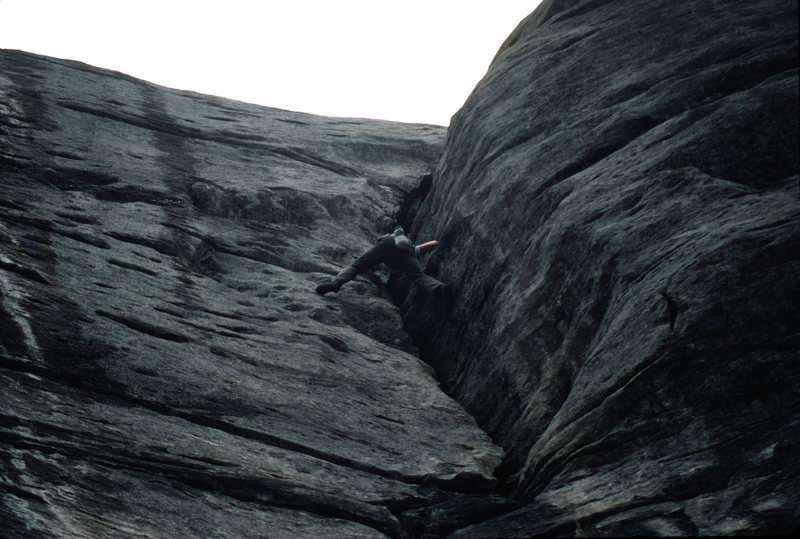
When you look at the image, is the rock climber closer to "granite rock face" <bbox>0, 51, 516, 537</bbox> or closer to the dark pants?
the dark pants

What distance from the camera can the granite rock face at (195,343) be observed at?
10.1 meters

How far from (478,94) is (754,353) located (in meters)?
14.3

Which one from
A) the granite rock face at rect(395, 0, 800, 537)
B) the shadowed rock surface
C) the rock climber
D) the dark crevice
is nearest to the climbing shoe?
the rock climber

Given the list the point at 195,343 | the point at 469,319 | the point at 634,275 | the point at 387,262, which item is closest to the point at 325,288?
the point at 387,262

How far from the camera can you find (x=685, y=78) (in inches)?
589

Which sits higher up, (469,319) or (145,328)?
(469,319)

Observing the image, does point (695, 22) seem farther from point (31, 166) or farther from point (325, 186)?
point (31, 166)

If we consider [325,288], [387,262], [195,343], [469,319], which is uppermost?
[387,262]

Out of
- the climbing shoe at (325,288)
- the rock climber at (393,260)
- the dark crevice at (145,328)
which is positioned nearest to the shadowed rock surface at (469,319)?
the dark crevice at (145,328)

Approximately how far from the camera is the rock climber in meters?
19.0

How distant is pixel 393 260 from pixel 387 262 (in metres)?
0.25

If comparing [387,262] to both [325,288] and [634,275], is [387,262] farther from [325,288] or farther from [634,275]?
[634,275]

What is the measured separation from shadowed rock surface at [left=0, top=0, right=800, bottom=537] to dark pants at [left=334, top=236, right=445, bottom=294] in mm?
595

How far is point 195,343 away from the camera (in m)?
14.2
